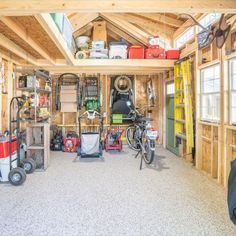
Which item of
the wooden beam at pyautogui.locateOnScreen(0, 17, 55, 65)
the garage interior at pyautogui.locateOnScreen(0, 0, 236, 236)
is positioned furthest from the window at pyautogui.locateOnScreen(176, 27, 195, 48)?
the wooden beam at pyautogui.locateOnScreen(0, 17, 55, 65)

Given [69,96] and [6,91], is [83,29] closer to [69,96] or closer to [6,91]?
[69,96]

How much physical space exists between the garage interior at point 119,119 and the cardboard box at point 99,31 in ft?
0.11

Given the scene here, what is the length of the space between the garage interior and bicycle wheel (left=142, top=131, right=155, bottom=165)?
0.20 ft

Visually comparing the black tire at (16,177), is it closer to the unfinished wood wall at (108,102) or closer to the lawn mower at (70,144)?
the lawn mower at (70,144)

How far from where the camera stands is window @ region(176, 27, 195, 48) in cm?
540

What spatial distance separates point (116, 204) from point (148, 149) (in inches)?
85.1

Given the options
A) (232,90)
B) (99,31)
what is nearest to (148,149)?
(232,90)

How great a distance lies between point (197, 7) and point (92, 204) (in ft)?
8.62

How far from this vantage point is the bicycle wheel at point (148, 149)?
4696 mm

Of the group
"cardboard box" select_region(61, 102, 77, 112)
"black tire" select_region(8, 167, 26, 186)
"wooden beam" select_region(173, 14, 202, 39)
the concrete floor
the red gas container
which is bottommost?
the concrete floor

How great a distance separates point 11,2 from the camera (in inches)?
95.2

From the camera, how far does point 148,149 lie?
4973 mm

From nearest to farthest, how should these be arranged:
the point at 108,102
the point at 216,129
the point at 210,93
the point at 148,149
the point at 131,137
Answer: the point at 216,129 < the point at 210,93 < the point at 148,149 < the point at 131,137 < the point at 108,102

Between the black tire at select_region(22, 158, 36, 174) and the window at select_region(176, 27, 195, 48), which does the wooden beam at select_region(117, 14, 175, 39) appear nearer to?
the window at select_region(176, 27, 195, 48)
